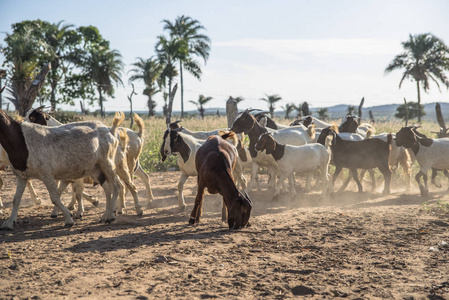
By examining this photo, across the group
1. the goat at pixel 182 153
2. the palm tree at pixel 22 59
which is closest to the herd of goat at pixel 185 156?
the goat at pixel 182 153

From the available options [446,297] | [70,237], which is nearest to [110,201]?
[70,237]

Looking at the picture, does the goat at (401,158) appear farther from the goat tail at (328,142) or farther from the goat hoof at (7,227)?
the goat hoof at (7,227)

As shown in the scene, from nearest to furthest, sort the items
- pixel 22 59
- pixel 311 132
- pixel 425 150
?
pixel 425 150 < pixel 311 132 < pixel 22 59

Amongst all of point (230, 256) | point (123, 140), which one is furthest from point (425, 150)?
point (230, 256)

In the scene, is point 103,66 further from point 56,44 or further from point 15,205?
point 15,205

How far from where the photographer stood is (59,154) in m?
7.50

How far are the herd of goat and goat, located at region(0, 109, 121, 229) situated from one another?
2cm

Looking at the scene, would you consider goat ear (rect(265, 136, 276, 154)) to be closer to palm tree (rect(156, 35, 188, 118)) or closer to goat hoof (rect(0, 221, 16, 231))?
goat hoof (rect(0, 221, 16, 231))

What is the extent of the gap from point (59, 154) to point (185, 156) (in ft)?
8.84

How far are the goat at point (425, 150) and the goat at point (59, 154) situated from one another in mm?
7781

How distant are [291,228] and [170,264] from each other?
8.88 ft

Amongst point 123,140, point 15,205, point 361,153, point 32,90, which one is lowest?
point 15,205

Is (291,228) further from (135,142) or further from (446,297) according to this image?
(135,142)

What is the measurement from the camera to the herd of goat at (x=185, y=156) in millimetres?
7219
